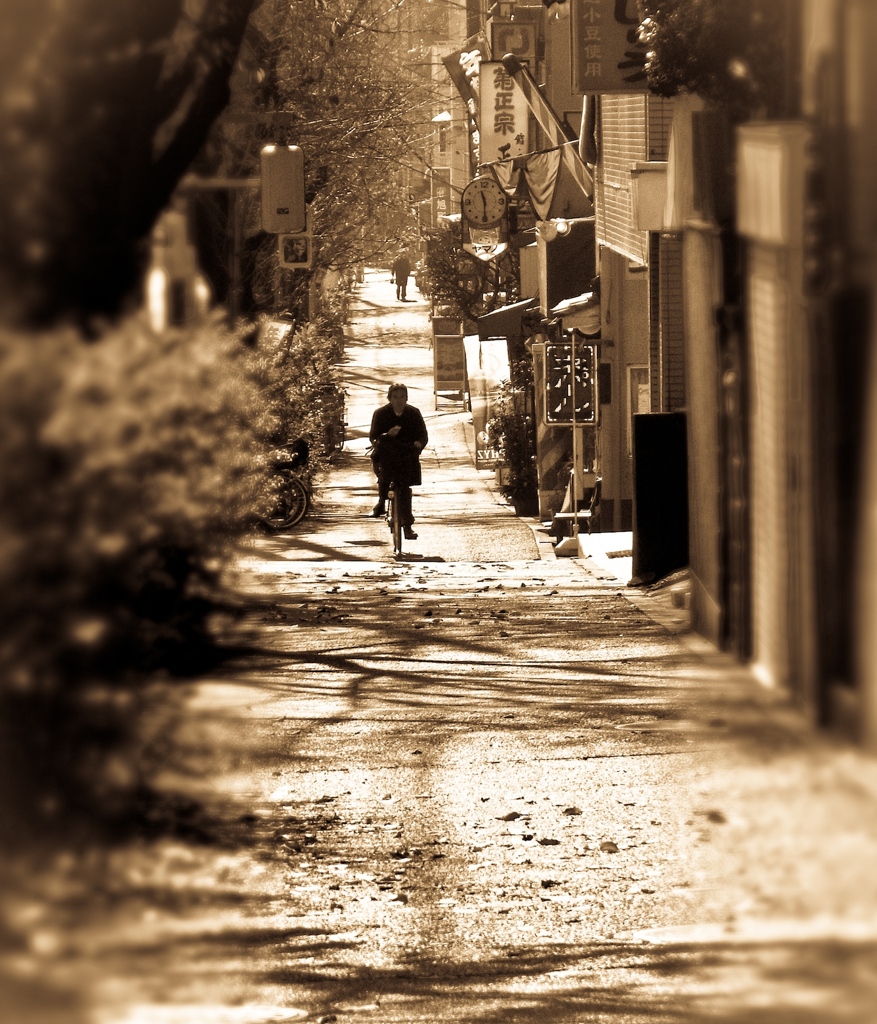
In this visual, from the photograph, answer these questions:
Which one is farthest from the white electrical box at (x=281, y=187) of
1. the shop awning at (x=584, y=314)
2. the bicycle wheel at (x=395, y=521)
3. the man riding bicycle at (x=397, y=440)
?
the shop awning at (x=584, y=314)

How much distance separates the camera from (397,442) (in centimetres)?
1586

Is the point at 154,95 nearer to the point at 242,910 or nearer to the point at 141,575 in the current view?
the point at 141,575

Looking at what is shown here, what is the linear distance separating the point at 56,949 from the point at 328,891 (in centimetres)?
435

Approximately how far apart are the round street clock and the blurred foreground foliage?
28.7 metres

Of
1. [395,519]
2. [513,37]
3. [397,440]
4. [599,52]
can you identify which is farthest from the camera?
[513,37]

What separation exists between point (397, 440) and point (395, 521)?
1270mm

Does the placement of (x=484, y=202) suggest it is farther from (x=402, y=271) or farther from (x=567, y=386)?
(x=567, y=386)

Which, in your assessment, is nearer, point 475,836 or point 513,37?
point 475,836

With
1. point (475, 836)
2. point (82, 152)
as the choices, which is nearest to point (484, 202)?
point (475, 836)

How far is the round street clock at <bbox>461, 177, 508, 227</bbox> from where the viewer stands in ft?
98.6

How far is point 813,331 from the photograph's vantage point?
57.6 inches

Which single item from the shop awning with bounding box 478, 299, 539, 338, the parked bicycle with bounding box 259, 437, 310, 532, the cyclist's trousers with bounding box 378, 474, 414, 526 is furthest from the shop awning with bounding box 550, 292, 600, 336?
the parked bicycle with bounding box 259, 437, 310, 532

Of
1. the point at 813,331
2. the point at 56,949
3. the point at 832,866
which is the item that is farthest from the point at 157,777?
the point at 813,331

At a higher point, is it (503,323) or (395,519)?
(503,323)
